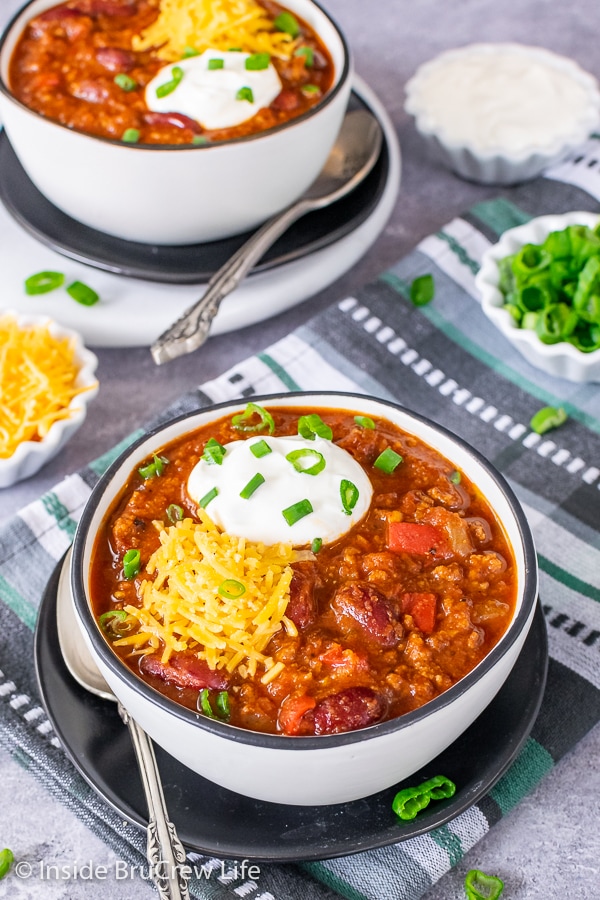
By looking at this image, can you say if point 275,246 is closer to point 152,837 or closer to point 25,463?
point 25,463

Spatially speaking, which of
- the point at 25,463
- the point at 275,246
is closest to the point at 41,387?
the point at 25,463

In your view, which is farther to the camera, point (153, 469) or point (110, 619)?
point (153, 469)

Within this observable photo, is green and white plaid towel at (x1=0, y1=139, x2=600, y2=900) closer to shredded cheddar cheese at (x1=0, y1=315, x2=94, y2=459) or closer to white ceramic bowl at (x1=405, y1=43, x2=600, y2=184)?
white ceramic bowl at (x1=405, y1=43, x2=600, y2=184)

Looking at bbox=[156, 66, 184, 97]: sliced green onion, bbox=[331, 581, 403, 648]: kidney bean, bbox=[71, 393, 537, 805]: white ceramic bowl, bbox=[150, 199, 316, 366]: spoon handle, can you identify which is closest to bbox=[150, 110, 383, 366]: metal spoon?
bbox=[150, 199, 316, 366]: spoon handle

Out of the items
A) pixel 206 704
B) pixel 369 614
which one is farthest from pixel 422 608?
pixel 206 704

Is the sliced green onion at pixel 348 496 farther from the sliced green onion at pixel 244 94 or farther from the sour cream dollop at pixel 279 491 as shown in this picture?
the sliced green onion at pixel 244 94

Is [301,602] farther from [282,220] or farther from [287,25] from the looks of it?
[287,25]

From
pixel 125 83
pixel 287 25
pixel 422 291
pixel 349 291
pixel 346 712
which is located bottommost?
pixel 349 291

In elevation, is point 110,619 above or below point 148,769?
above
